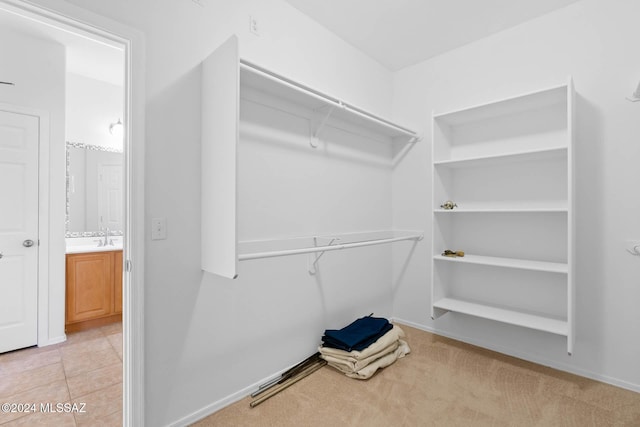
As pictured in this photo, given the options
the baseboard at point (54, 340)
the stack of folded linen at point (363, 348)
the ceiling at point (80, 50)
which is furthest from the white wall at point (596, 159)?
the baseboard at point (54, 340)

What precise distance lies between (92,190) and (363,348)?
3538 millimetres

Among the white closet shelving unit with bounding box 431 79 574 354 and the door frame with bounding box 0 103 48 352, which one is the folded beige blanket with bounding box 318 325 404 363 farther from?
the door frame with bounding box 0 103 48 352

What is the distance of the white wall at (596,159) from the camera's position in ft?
6.37

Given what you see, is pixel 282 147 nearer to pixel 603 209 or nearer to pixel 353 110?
pixel 353 110

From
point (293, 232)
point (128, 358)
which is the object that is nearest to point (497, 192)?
point (293, 232)

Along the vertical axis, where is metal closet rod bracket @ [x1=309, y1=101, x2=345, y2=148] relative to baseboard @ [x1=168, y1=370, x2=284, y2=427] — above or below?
above

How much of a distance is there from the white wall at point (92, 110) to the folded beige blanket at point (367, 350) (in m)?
3.52

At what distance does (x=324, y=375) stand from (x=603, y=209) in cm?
220

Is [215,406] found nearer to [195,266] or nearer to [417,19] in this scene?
[195,266]

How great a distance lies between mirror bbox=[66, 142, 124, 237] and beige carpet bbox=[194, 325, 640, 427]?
9.81ft

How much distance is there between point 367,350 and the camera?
2109 millimetres

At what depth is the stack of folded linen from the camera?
6.73ft

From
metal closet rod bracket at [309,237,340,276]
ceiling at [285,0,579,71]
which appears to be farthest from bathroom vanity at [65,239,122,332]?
ceiling at [285,0,579,71]

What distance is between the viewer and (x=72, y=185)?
3381 millimetres
